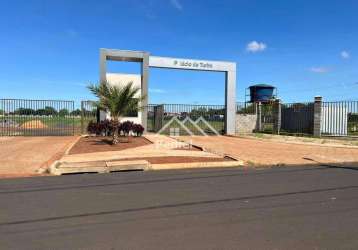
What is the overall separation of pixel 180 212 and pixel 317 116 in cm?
2282

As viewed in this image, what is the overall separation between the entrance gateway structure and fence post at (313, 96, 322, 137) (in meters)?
5.99

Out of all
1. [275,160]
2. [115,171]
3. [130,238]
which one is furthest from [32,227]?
[275,160]

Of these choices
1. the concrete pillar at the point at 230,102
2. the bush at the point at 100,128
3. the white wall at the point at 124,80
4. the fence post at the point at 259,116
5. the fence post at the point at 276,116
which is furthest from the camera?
the fence post at the point at 259,116

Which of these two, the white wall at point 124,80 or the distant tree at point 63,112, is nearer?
the white wall at point 124,80

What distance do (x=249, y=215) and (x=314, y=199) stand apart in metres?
1.97

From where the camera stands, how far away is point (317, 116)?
2733cm

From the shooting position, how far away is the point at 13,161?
44.6 ft

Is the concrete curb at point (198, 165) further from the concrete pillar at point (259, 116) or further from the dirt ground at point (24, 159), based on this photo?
the concrete pillar at point (259, 116)

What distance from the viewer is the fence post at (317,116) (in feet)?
88.9

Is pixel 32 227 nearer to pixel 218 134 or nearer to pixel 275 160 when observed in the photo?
pixel 275 160

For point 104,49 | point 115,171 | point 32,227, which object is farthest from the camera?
point 104,49

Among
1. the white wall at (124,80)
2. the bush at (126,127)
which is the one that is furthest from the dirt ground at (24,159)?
the white wall at (124,80)

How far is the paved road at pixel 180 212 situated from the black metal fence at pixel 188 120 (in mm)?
18958

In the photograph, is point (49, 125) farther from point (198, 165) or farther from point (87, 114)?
point (198, 165)
